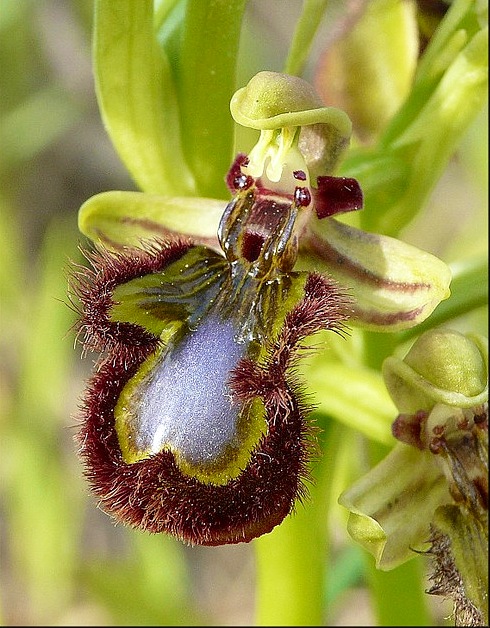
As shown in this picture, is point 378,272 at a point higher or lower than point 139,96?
lower

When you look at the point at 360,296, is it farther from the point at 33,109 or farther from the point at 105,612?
the point at 33,109

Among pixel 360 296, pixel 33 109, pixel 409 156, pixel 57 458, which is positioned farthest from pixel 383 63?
pixel 33 109

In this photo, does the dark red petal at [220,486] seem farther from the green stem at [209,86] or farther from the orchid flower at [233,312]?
the green stem at [209,86]

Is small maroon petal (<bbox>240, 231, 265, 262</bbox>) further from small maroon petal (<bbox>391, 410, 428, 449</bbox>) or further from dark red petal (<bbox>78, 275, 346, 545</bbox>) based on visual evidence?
small maroon petal (<bbox>391, 410, 428, 449</bbox>)

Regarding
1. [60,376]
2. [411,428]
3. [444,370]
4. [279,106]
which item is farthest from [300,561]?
[60,376]

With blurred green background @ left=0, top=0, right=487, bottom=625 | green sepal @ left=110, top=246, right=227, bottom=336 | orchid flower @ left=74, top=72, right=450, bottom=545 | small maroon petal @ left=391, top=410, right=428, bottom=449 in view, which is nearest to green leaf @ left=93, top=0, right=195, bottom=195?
orchid flower @ left=74, top=72, right=450, bottom=545

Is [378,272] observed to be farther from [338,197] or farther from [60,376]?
[60,376]
